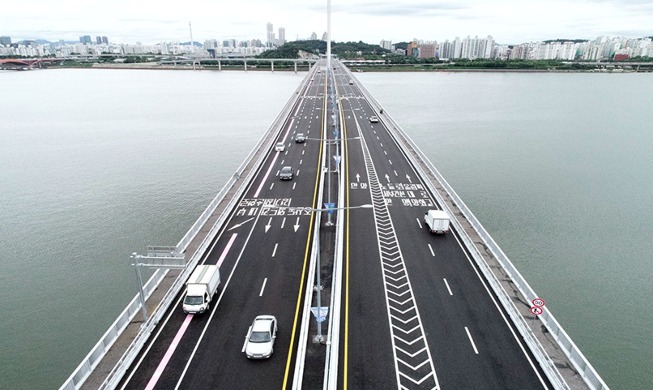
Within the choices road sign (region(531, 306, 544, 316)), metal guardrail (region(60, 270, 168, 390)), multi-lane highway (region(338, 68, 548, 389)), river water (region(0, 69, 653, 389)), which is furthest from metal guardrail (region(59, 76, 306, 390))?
road sign (region(531, 306, 544, 316))

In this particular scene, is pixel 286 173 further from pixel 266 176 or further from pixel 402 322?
pixel 402 322

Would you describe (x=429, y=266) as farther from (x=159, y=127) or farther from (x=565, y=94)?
(x=565, y=94)

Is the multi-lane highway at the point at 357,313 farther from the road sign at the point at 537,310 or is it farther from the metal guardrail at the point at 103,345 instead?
the metal guardrail at the point at 103,345

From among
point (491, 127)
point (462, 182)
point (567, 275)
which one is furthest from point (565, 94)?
point (567, 275)

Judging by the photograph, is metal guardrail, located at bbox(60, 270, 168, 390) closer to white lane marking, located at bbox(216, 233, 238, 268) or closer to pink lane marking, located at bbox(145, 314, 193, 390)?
pink lane marking, located at bbox(145, 314, 193, 390)

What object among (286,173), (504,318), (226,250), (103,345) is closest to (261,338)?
(103,345)
